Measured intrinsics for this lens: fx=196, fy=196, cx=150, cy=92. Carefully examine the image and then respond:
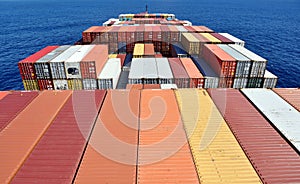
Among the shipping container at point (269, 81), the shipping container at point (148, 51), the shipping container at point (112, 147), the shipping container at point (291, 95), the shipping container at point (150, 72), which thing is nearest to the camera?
the shipping container at point (112, 147)

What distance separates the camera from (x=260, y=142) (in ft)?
39.8

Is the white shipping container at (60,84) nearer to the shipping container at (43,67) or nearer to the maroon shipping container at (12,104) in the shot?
the shipping container at (43,67)

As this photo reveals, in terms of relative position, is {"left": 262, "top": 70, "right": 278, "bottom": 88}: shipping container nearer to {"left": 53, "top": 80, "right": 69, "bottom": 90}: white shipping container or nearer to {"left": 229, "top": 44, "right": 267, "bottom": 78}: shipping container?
{"left": 229, "top": 44, "right": 267, "bottom": 78}: shipping container

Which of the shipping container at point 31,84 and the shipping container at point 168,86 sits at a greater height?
the shipping container at point 168,86

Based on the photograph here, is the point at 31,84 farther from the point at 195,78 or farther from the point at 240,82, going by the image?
the point at 240,82

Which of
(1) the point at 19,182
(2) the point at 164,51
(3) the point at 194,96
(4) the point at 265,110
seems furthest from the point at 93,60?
(2) the point at 164,51

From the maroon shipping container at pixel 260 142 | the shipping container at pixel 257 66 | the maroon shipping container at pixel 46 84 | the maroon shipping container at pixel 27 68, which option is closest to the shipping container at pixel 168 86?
the maroon shipping container at pixel 260 142

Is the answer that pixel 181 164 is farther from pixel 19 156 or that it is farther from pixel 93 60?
pixel 93 60

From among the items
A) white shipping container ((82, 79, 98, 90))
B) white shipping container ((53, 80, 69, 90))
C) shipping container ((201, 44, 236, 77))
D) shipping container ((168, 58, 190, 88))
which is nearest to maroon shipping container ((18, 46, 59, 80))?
white shipping container ((53, 80, 69, 90))

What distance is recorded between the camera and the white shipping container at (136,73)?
79.9 feet

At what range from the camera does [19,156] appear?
10.7m

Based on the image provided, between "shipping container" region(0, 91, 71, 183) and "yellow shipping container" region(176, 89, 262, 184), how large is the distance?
31.0 feet

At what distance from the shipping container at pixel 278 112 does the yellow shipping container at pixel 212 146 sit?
3.38 m

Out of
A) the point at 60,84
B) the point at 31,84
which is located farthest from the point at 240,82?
the point at 31,84
